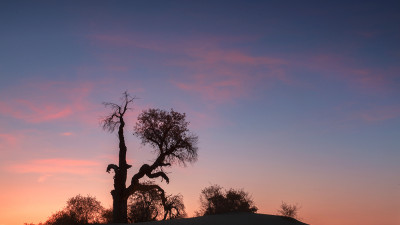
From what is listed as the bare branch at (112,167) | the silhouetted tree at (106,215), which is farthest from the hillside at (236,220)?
the silhouetted tree at (106,215)

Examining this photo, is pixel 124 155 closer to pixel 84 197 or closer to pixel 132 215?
pixel 132 215

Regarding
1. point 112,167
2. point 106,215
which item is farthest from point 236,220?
point 106,215

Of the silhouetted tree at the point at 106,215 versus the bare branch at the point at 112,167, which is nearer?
the bare branch at the point at 112,167

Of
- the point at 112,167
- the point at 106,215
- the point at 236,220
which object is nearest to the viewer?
the point at 236,220

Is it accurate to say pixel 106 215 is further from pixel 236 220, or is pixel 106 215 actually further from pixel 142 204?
pixel 236 220

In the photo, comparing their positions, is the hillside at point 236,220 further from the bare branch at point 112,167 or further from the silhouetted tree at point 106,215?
the silhouetted tree at point 106,215

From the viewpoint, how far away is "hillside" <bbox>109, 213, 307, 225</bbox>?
2785 cm

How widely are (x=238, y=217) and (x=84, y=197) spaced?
4324 cm

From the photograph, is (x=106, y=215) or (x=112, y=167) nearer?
(x=112, y=167)

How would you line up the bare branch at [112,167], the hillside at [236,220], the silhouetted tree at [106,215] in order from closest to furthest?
the hillside at [236,220] < the bare branch at [112,167] < the silhouetted tree at [106,215]

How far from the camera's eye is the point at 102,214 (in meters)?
65.6

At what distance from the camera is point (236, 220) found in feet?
93.8

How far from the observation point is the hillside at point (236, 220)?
27.8 m

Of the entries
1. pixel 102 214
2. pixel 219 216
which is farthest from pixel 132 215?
pixel 219 216
